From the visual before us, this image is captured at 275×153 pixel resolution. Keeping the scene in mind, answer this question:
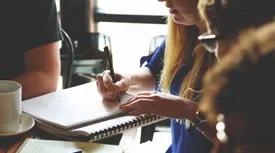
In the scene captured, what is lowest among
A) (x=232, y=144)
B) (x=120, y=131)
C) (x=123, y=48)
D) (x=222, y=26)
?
(x=123, y=48)

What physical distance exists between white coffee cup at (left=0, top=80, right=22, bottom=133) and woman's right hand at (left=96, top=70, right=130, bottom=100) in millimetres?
283

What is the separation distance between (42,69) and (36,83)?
0.29 feet

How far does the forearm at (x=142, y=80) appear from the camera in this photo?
150cm

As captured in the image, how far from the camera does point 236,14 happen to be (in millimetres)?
713

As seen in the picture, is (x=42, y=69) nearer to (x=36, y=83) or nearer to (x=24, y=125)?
(x=36, y=83)

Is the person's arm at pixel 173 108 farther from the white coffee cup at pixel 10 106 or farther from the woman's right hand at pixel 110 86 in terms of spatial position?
the white coffee cup at pixel 10 106

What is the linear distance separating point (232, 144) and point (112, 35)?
2461 mm

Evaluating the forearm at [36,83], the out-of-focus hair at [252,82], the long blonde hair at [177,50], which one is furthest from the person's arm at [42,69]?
the out-of-focus hair at [252,82]

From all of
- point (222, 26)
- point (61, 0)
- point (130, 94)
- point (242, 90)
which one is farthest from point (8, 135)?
point (61, 0)

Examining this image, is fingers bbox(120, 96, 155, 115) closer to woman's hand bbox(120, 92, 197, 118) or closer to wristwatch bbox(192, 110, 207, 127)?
woman's hand bbox(120, 92, 197, 118)

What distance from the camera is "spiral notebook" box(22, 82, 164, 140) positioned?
3.86ft

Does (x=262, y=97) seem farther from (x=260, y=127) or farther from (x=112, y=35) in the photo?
(x=112, y=35)

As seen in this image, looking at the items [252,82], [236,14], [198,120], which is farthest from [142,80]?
[252,82]

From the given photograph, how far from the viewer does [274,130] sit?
555mm
